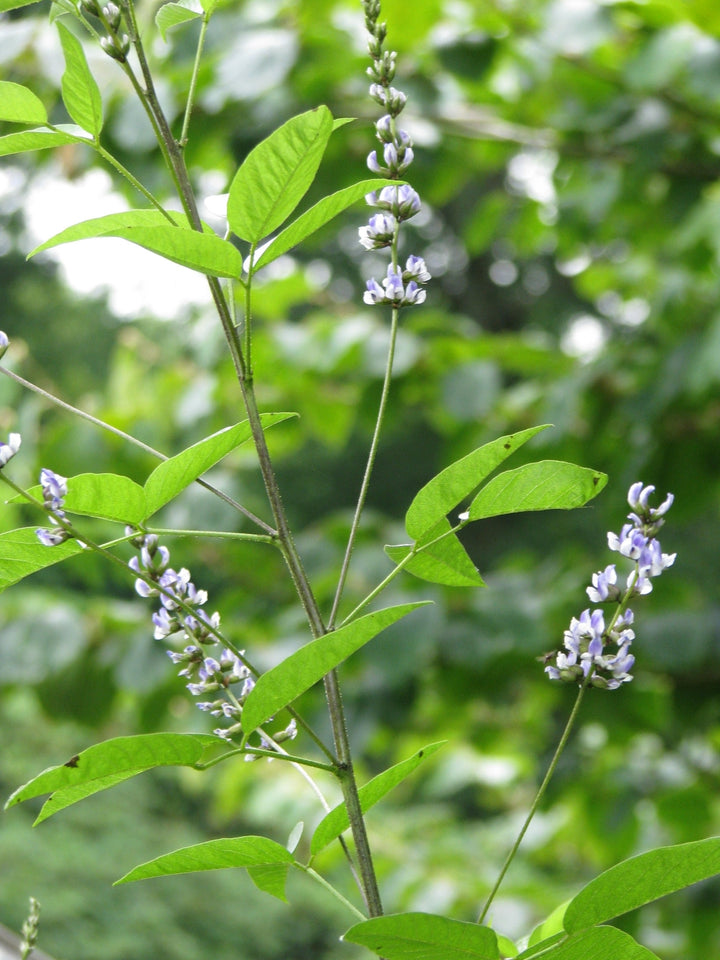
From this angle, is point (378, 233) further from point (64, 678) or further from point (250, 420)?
point (64, 678)

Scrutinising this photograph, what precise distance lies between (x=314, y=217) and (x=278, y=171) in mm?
15

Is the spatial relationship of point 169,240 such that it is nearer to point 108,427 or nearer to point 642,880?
point 108,427

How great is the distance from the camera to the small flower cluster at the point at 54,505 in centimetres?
26

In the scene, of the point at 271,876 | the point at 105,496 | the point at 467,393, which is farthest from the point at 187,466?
the point at 467,393

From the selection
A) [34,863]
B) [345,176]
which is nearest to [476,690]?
[345,176]

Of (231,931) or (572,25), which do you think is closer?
(572,25)

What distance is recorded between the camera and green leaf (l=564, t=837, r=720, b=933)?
24cm

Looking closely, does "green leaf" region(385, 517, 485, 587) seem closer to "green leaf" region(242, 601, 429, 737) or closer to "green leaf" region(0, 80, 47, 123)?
"green leaf" region(242, 601, 429, 737)

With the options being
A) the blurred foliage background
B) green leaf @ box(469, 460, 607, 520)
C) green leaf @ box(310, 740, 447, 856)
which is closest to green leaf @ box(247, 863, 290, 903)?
green leaf @ box(310, 740, 447, 856)

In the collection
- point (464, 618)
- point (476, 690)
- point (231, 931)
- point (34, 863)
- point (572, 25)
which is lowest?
point (231, 931)

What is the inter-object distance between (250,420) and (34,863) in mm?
4168

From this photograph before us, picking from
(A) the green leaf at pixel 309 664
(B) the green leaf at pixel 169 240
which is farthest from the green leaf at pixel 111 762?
(B) the green leaf at pixel 169 240

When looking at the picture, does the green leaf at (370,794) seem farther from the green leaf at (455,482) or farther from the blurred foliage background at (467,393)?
the blurred foliage background at (467,393)

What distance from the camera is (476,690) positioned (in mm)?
1295
